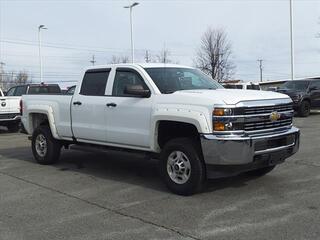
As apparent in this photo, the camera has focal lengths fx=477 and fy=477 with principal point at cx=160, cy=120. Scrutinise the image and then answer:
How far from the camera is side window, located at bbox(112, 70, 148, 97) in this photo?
7820 mm

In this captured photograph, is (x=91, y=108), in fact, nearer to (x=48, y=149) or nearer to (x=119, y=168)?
(x=119, y=168)

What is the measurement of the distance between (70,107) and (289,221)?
491 cm

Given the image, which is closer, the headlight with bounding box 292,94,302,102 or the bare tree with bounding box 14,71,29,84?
the headlight with bounding box 292,94,302,102

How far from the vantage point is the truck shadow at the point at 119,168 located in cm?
759

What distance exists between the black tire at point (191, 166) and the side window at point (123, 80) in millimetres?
1327

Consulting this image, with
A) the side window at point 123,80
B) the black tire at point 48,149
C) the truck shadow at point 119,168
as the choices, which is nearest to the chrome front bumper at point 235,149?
the truck shadow at point 119,168

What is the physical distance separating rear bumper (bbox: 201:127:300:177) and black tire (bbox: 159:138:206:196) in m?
0.16

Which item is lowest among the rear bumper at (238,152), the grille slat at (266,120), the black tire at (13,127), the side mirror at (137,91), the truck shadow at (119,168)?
the truck shadow at (119,168)

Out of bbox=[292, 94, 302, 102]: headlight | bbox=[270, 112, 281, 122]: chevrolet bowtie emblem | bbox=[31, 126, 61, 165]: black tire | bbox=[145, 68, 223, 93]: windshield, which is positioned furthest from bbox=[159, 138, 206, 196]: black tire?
bbox=[292, 94, 302, 102]: headlight

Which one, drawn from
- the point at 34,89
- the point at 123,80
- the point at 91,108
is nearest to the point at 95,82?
the point at 91,108

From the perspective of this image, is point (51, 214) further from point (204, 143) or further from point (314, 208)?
point (314, 208)

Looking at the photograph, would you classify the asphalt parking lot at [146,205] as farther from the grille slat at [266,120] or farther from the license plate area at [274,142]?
the grille slat at [266,120]

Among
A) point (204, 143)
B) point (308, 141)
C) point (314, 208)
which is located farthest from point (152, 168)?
point (308, 141)

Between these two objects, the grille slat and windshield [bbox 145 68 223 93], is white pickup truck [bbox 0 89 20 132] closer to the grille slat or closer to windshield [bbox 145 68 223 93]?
windshield [bbox 145 68 223 93]
